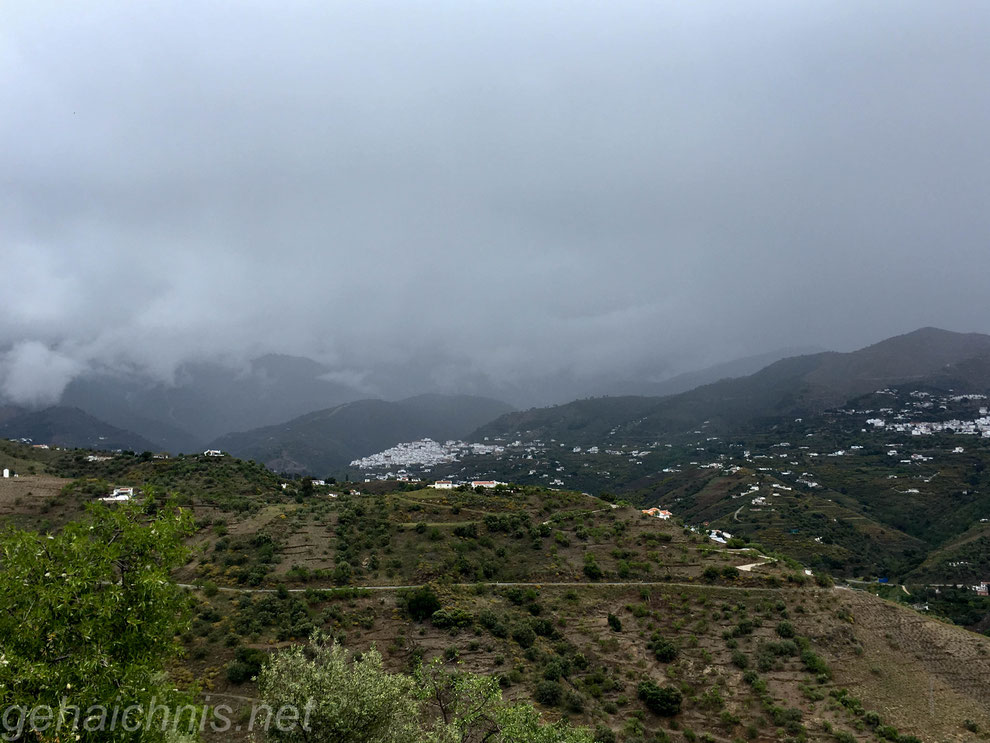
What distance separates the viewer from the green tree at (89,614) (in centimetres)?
1012

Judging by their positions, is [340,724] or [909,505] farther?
[909,505]

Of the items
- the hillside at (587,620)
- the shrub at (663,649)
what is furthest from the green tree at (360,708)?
the shrub at (663,649)

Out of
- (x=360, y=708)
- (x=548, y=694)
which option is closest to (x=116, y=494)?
(x=548, y=694)

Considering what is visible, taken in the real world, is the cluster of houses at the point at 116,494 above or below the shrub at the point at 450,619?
above

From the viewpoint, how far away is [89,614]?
1102 cm

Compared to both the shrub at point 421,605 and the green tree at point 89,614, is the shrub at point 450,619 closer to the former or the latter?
the shrub at point 421,605

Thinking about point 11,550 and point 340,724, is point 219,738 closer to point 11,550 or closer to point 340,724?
point 340,724

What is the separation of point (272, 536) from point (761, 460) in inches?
7827

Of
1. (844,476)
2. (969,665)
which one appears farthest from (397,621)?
(844,476)

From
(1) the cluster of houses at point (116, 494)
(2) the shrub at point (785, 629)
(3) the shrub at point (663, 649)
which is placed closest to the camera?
(3) the shrub at point (663, 649)

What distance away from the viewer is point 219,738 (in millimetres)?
26109

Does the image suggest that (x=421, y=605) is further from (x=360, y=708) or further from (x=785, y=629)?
(x=785, y=629)

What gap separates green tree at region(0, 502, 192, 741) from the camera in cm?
1012

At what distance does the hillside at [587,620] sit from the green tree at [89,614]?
23.9 meters
